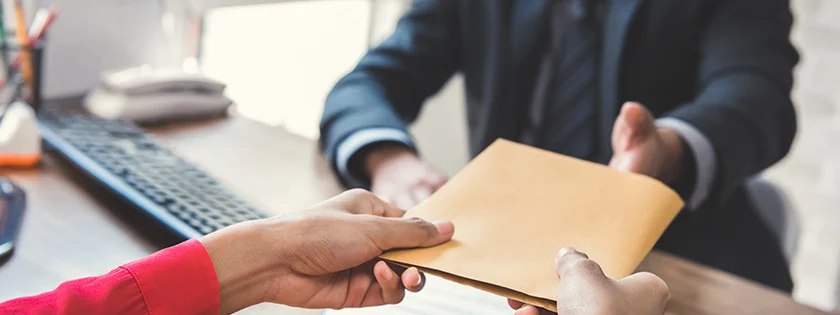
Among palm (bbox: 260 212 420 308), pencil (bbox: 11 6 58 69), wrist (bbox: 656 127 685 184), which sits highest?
pencil (bbox: 11 6 58 69)

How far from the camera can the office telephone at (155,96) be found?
1095mm

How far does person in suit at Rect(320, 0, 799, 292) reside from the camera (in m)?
0.92

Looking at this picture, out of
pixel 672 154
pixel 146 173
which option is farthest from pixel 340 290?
pixel 672 154

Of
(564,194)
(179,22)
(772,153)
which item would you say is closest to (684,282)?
(564,194)

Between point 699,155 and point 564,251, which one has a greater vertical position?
point 564,251

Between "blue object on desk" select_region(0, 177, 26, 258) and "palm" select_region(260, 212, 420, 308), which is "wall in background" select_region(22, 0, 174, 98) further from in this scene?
"palm" select_region(260, 212, 420, 308)

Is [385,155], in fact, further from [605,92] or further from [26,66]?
[26,66]

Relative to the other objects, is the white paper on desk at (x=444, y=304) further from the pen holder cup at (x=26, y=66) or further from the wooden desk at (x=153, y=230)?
the pen holder cup at (x=26, y=66)

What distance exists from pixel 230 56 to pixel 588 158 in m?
0.66

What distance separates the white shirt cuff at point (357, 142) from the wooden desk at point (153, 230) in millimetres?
24

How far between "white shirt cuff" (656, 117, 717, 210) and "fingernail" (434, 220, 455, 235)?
1.52ft

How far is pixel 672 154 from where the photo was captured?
0.86 meters

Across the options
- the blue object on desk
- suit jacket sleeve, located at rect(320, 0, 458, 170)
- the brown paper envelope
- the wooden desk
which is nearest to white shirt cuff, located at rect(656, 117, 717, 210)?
the wooden desk

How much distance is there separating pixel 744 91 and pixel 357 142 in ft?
1.80
